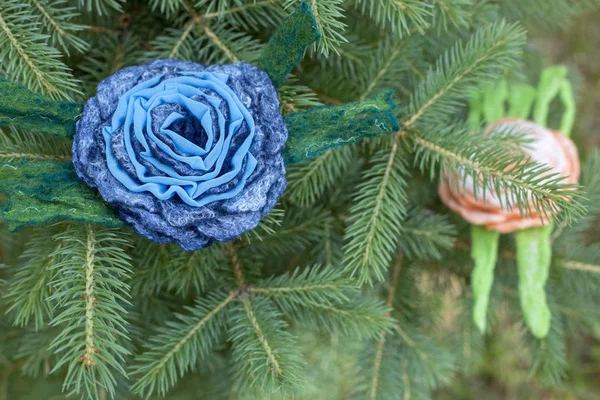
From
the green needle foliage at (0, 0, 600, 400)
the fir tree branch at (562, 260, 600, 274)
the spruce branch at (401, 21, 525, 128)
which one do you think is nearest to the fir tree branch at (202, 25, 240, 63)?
the green needle foliage at (0, 0, 600, 400)

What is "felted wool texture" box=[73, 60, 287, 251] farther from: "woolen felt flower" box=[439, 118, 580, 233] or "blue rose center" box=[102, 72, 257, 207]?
"woolen felt flower" box=[439, 118, 580, 233]

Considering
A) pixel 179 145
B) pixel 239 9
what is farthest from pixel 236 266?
pixel 239 9

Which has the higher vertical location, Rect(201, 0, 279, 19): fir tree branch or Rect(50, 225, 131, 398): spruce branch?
Rect(201, 0, 279, 19): fir tree branch

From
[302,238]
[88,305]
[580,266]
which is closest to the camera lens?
[88,305]

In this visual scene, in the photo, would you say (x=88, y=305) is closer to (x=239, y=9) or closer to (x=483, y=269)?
(x=239, y=9)

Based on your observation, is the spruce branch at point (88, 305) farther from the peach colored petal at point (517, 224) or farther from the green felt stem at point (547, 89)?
the green felt stem at point (547, 89)

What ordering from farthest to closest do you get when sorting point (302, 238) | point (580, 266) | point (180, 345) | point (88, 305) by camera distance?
point (580, 266), point (302, 238), point (180, 345), point (88, 305)
